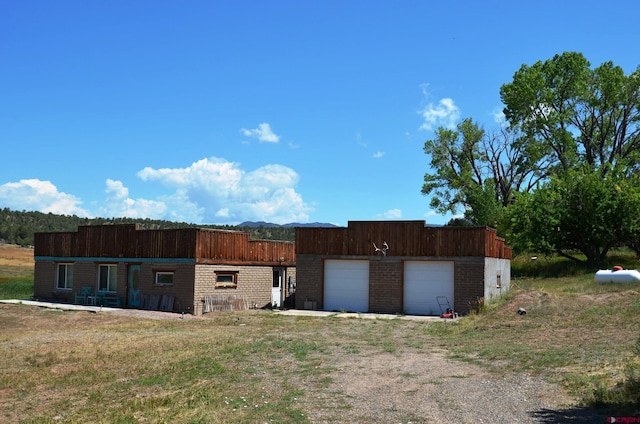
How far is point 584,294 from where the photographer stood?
1057 inches

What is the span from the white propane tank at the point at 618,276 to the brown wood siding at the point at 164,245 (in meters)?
17.3

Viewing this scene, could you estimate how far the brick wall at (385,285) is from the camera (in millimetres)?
30109

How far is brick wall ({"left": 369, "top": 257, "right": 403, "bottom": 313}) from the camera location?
3011 cm

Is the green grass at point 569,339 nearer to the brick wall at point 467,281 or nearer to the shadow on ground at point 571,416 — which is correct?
the shadow on ground at point 571,416

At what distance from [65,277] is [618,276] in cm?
3038

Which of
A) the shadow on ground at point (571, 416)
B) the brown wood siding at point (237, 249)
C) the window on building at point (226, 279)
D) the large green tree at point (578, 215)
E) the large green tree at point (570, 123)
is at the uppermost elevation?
the large green tree at point (570, 123)

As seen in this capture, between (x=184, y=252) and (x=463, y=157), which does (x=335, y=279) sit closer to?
(x=184, y=252)

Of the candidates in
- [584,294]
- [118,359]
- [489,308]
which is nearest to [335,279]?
[489,308]

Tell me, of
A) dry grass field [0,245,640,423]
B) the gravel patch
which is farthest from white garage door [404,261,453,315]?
the gravel patch

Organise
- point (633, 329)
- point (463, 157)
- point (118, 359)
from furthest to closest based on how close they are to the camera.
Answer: point (463, 157), point (633, 329), point (118, 359)

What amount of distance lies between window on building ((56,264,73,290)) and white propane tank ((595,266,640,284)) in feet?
95.9

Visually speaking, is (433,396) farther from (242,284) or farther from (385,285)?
(242,284)

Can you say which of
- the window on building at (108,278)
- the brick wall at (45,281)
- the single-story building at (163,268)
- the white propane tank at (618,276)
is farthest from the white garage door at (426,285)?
the brick wall at (45,281)

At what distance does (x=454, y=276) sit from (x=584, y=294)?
5687 millimetres
